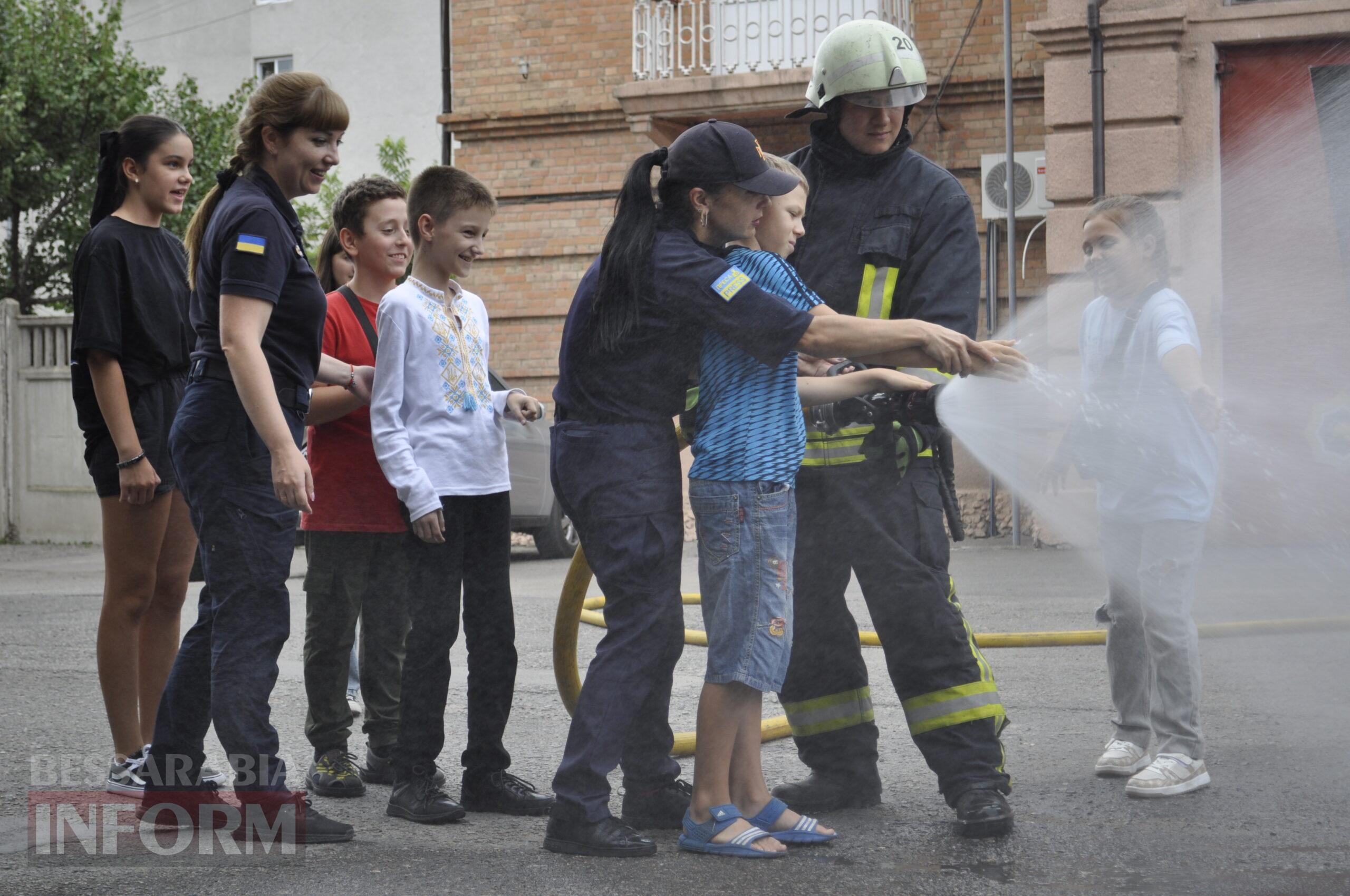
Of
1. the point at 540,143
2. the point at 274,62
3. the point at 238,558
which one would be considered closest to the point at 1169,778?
the point at 238,558

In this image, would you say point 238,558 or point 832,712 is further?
point 832,712

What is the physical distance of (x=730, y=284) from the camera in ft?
10.6

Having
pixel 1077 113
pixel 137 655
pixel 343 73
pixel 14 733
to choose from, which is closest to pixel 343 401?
pixel 137 655

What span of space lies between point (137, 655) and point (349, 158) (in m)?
26.8

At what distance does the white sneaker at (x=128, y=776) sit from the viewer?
3.86m

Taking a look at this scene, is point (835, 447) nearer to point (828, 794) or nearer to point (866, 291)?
point (866, 291)

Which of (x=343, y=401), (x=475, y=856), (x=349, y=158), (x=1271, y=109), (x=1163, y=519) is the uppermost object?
(x=349, y=158)

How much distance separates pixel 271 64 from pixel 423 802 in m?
28.7

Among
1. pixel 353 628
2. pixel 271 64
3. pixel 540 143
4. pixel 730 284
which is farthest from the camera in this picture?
pixel 271 64

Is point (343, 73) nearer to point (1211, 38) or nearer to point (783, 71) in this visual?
point (783, 71)

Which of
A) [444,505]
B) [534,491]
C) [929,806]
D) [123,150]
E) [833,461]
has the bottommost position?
[929,806]

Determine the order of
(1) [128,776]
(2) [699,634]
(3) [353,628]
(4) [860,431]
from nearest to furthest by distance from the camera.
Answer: (4) [860,431], (1) [128,776], (3) [353,628], (2) [699,634]

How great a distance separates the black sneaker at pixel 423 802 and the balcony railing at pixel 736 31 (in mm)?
10161

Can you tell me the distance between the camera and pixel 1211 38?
10.4 metres
